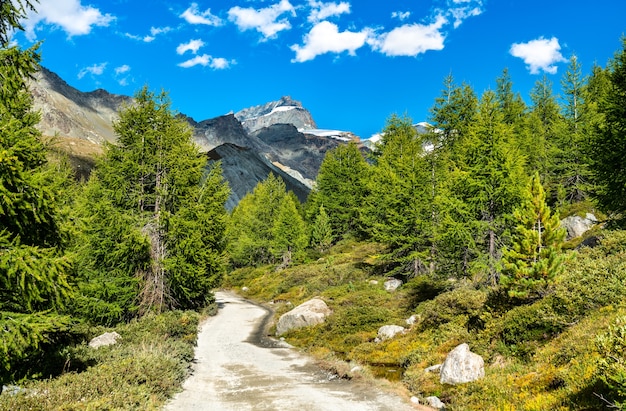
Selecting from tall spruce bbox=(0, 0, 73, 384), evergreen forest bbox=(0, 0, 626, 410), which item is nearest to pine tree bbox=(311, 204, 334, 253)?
evergreen forest bbox=(0, 0, 626, 410)

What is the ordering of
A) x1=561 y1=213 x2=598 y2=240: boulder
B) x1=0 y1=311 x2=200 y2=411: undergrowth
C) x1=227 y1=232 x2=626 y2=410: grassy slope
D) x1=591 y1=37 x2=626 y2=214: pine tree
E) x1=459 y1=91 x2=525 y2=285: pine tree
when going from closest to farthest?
x1=0 y1=311 x2=200 y2=411: undergrowth < x1=227 y1=232 x2=626 y2=410: grassy slope < x1=591 y1=37 x2=626 y2=214: pine tree < x1=459 y1=91 x2=525 y2=285: pine tree < x1=561 y1=213 x2=598 y2=240: boulder

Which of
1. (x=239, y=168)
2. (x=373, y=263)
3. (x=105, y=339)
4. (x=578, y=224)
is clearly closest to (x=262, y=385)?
(x=105, y=339)

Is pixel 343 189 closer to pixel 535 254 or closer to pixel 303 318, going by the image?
pixel 303 318

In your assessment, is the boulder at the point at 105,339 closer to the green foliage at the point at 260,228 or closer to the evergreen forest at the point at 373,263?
the evergreen forest at the point at 373,263

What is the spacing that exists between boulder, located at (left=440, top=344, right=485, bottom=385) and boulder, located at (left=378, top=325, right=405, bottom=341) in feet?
24.0

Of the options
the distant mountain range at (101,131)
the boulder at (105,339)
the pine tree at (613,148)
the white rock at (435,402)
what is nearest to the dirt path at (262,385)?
the white rock at (435,402)

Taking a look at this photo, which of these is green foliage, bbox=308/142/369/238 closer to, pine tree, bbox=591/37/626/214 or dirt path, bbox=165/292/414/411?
dirt path, bbox=165/292/414/411

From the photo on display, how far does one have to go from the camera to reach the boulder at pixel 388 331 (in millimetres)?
21284

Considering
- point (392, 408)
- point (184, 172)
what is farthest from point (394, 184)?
point (392, 408)

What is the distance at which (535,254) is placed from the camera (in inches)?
574

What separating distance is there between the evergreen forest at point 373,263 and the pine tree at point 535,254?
7 centimetres

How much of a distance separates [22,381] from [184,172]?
57.9 ft

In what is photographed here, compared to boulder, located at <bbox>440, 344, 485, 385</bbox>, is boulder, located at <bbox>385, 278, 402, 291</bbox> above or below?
A: above

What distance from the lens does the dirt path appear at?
11953 millimetres
